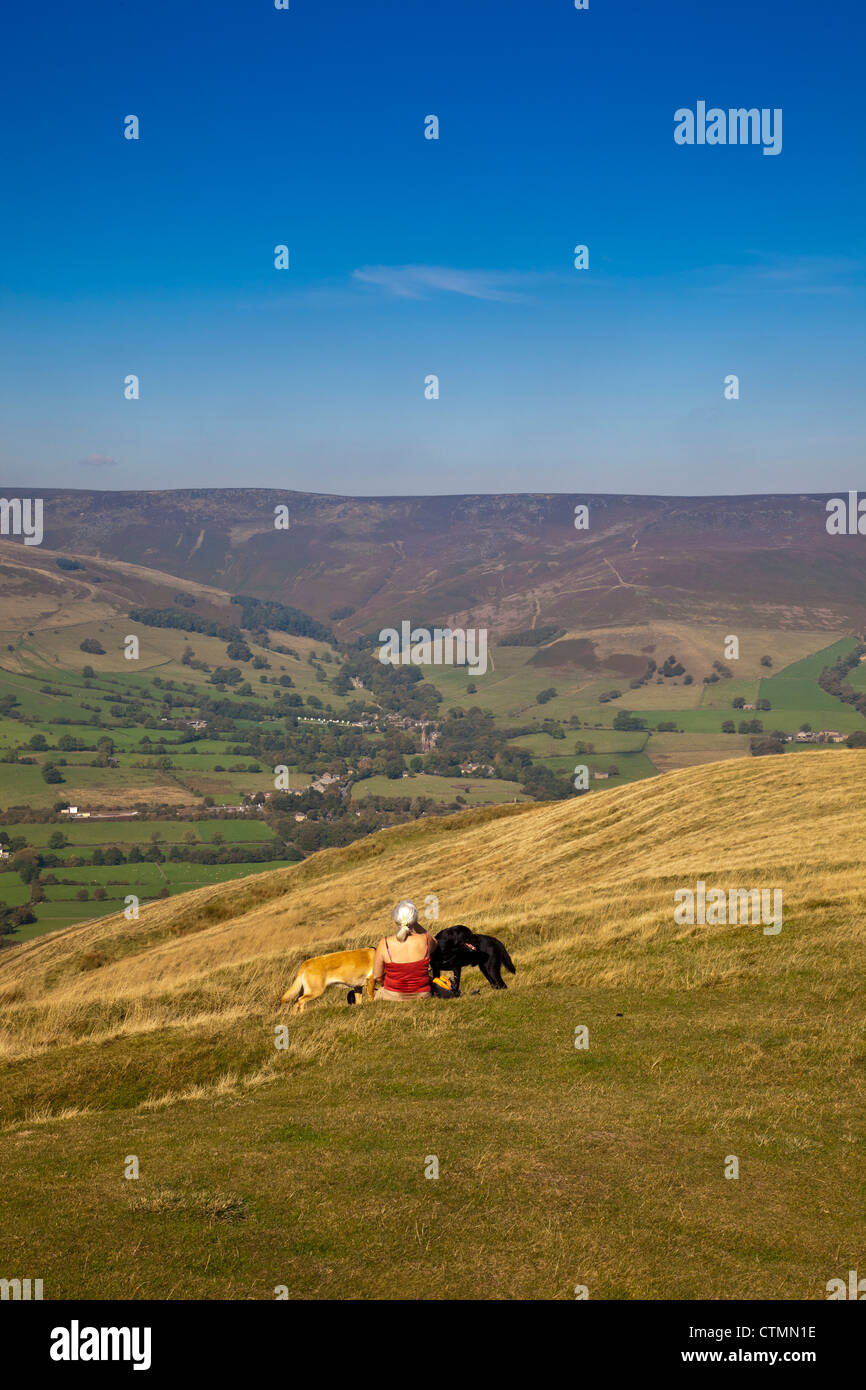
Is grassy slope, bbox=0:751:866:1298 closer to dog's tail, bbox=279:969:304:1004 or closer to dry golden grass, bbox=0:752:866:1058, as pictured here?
dry golden grass, bbox=0:752:866:1058

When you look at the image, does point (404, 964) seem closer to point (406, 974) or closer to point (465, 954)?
point (406, 974)

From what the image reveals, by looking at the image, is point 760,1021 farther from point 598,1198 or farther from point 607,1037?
point 598,1198

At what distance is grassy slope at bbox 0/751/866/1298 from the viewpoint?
8.33m

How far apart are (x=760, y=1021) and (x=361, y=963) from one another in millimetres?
6916

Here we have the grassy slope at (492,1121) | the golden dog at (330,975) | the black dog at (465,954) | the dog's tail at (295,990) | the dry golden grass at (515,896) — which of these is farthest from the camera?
the dry golden grass at (515,896)

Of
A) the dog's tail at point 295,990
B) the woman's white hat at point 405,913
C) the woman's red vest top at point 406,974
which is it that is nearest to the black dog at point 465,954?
the woman's red vest top at point 406,974

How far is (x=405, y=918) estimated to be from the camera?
54.2 ft

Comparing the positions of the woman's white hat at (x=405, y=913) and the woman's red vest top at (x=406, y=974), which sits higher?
the woman's white hat at (x=405, y=913)

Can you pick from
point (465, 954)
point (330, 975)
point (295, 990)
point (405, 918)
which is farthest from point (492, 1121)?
point (295, 990)

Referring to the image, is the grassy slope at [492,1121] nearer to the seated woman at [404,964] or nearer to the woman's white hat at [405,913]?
the seated woman at [404,964]

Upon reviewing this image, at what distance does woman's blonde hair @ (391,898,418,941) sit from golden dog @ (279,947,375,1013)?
1143 millimetres

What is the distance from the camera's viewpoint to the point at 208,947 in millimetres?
34719

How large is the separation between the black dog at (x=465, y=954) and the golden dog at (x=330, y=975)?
1227mm

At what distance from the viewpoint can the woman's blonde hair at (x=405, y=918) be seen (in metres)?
16.5
